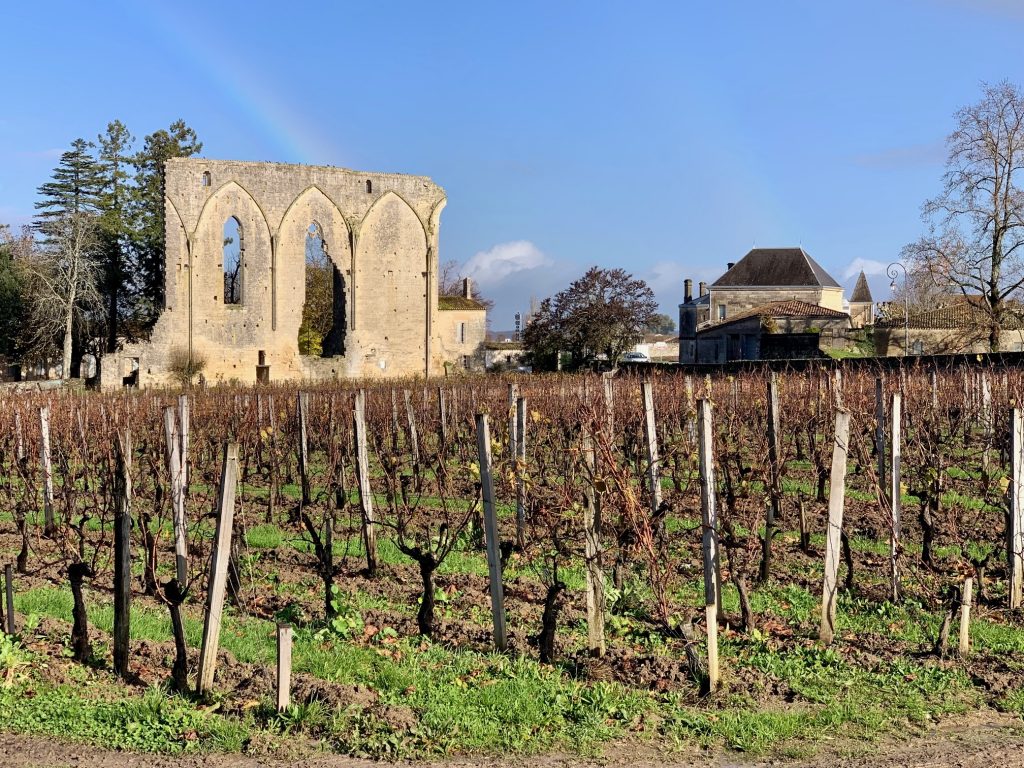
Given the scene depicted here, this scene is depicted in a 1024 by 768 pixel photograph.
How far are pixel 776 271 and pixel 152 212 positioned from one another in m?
38.2

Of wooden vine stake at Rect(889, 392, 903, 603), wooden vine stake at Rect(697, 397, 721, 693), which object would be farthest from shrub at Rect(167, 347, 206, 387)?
wooden vine stake at Rect(697, 397, 721, 693)

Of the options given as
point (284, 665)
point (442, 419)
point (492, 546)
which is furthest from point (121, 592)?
point (442, 419)

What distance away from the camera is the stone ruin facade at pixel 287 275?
40.4 m

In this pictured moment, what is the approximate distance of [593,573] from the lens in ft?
23.3

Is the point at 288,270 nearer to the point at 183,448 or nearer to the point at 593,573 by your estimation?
the point at 183,448

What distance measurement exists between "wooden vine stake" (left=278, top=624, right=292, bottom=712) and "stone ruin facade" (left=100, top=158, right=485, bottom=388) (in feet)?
115

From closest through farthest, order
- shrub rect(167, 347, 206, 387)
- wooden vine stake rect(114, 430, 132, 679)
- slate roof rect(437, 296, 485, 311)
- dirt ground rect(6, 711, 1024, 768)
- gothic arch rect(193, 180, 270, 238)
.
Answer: dirt ground rect(6, 711, 1024, 768) → wooden vine stake rect(114, 430, 132, 679) → shrub rect(167, 347, 206, 387) → gothic arch rect(193, 180, 270, 238) → slate roof rect(437, 296, 485, 311)

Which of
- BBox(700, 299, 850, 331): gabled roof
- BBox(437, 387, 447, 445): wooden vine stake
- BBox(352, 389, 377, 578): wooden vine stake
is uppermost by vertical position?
BBox(700, 299, 850, 331): gabled roof

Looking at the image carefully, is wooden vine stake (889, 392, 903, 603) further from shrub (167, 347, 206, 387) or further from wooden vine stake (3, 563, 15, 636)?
shrub (167, 347, 206, 387)

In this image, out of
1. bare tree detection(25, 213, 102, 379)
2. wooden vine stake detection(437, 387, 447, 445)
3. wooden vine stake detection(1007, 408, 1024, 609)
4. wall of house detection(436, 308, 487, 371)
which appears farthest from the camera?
wall of house detection(436, 308, 487, 371)

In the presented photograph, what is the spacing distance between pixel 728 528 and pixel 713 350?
47.1m

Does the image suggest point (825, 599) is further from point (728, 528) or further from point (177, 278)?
point (177, 278)

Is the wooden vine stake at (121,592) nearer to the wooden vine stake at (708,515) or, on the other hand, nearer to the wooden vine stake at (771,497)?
the wooden vine stake at (708,515)

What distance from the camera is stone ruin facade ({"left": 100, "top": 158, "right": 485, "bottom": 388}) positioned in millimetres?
40438
